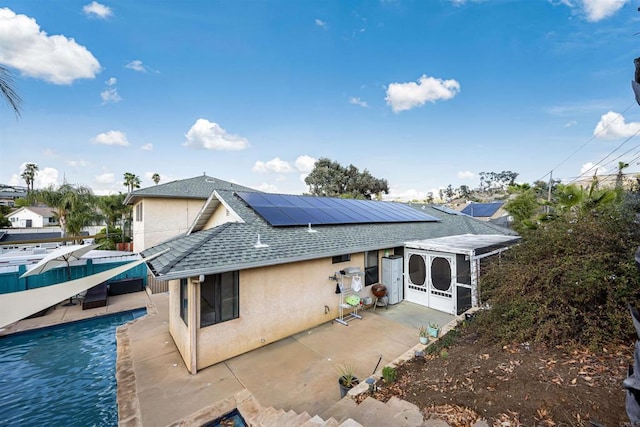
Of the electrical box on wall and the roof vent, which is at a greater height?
the roof vent

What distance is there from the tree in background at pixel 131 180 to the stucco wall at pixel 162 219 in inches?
1108

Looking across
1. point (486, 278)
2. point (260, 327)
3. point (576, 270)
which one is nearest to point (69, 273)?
point (260, 327)

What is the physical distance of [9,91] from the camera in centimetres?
412

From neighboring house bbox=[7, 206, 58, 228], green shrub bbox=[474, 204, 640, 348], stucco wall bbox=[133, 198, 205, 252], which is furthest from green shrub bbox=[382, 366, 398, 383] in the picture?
neighboring house bbox=[7, 206, 58, 228]

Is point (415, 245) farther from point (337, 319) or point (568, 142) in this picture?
point (568, 142)

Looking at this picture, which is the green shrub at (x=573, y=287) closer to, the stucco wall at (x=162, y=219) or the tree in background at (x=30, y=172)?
the stucco wall at (x=162, y=219)

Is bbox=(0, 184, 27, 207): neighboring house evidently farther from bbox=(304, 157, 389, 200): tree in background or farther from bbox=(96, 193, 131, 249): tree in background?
bbox=(304, 157, 389, 200): tree in background

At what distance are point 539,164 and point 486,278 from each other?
25.1 meters

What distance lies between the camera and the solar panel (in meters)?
11.0

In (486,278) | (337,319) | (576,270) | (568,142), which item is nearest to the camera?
(576,270)

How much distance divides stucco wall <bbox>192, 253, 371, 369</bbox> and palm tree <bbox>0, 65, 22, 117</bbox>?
5.46 metres

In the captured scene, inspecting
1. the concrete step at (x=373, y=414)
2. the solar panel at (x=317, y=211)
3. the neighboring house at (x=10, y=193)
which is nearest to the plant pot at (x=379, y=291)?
the solar panel at (x=317, y=211)

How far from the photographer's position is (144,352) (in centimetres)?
793

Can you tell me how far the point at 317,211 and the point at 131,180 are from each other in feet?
135
